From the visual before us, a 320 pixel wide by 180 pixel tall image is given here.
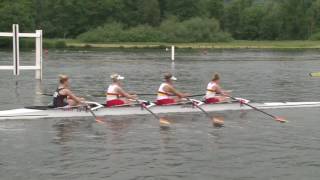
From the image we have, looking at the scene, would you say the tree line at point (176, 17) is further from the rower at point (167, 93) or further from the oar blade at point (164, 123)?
the oar blade at point (164, 123)

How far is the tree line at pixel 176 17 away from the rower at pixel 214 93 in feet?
335

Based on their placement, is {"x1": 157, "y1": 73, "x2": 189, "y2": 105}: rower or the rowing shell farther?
{"x1": 157, "y1": 73, "x2": 189, "y2": 105}: rower

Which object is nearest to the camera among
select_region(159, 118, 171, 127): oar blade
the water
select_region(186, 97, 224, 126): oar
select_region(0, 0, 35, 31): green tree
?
the water

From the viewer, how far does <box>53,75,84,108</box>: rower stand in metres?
19.8

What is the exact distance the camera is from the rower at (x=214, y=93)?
22.4 meters

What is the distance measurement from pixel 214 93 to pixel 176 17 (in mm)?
118202

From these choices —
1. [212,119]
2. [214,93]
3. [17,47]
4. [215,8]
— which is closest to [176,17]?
[215,8]

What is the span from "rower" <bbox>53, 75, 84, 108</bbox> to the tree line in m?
105

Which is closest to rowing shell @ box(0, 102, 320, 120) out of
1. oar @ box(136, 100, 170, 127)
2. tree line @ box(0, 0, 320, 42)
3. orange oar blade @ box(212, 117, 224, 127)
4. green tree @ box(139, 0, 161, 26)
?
oar @ box(136, 100, 170, 127)

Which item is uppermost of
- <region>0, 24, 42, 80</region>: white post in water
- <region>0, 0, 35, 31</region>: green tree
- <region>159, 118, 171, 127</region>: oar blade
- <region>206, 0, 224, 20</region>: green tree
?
<region>206, 0, 224, 20</region>: green tree

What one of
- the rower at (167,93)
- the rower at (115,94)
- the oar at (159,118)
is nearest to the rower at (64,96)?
the rower at (115,94)

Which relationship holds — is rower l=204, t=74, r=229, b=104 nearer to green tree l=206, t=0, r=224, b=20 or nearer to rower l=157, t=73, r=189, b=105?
rower l=157, t=73, r=189, b=105

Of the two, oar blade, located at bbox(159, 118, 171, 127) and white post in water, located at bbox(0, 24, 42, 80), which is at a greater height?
white post in water, located at bbox(0, 24, 42, 80)

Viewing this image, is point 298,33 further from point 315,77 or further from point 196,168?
point 196,168
